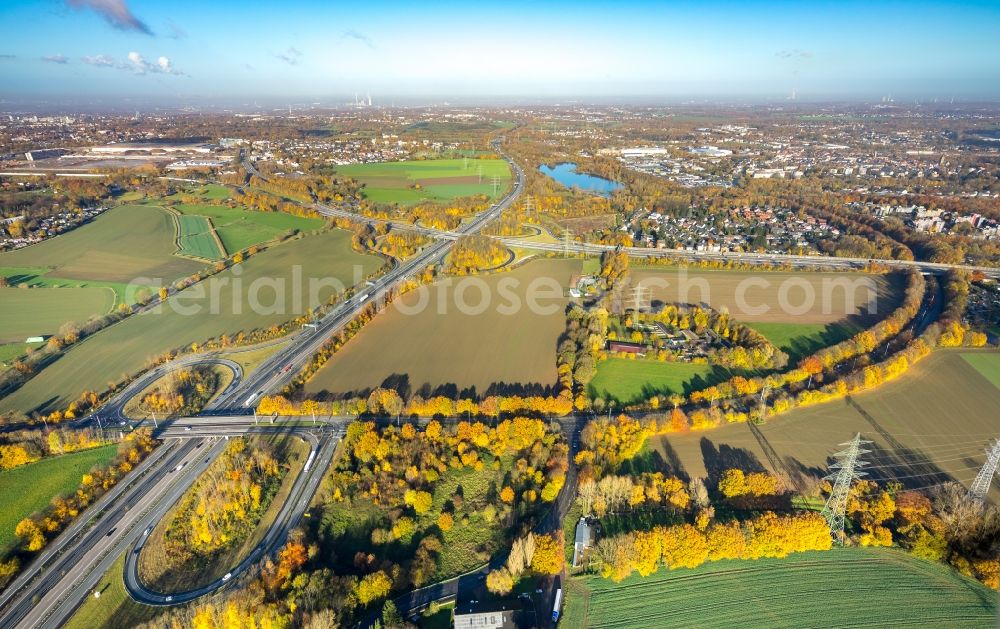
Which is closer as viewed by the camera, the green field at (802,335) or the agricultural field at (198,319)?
the agricultural field at (198,319)

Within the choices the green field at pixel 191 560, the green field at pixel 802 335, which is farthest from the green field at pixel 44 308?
the green field at pixel 802 335

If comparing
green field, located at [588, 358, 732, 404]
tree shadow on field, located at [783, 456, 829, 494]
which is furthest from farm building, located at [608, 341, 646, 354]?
tree shadow on field, located at [783, 456, 829, 494]

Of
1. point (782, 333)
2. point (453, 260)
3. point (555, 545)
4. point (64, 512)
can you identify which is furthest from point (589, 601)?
point (453, 260)

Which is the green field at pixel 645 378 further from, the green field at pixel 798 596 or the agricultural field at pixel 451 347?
the green field at pixel 798 596

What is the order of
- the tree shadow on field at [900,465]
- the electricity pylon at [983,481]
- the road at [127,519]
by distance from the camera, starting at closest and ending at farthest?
the road at [127,519], the electricity pylon at [983,481], the tree shadow on field at [900,465]

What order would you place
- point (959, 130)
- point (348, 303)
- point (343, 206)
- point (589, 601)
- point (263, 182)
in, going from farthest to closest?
point (959, 130)
point (263, 182)
point (343, 206)
point (348, 303)
point (589, 601)

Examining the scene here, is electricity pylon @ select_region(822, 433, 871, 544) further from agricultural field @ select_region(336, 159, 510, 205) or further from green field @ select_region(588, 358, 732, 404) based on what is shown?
agricultural field @ select_region(336, 159, 510, 205)

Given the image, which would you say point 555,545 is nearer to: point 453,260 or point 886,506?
point 886,506
